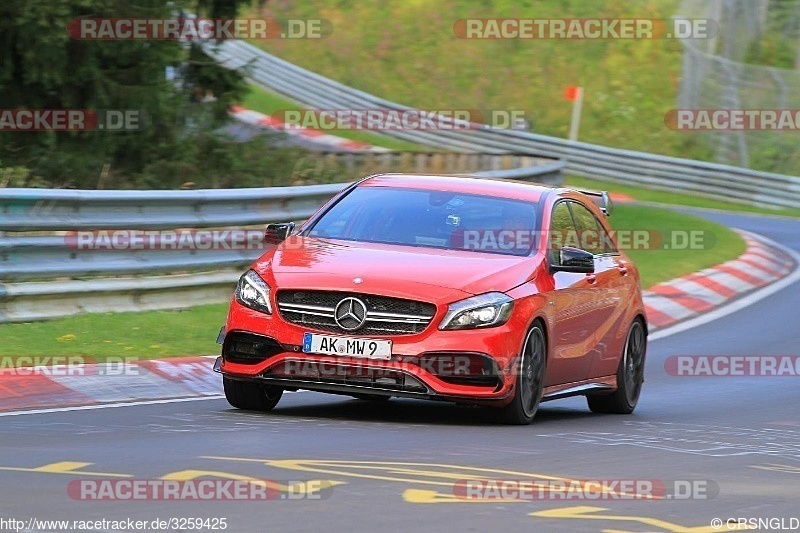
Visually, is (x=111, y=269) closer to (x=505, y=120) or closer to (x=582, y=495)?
(x=582, y=495)

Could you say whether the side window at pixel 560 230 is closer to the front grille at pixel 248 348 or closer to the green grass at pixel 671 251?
the front grille at pixel 248 348

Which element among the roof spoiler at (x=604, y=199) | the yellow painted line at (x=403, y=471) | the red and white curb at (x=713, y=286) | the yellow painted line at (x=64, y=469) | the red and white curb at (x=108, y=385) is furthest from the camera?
the red and white curb at (x=713, y=286)

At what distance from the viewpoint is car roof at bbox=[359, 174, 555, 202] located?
10766 mm

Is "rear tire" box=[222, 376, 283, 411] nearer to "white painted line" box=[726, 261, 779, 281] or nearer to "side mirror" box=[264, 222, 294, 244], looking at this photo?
"side mirror" box=[264, 222, 294, 244]

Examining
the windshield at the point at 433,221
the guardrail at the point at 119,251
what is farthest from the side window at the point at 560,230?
the guardrail at the point at 119,251

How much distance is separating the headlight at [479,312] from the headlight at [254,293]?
3.43ft

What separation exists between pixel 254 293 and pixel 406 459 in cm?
206

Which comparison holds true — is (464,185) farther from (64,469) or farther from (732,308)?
(732,308)

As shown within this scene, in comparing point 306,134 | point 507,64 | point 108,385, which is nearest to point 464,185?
point 108,385

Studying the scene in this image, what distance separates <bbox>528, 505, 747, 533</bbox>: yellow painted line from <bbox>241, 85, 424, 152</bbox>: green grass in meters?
28.3

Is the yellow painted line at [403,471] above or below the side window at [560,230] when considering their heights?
below

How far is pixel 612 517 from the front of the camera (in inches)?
264

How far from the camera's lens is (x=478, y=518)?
6480 mm

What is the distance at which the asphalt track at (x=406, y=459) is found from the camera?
6.46 meters
